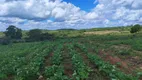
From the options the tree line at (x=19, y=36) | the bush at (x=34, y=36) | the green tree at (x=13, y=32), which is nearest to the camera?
the tree line at (x=19, y=36)

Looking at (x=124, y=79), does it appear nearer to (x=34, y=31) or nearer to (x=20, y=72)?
(x=20, y=72)

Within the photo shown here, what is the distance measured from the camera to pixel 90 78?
1398cm

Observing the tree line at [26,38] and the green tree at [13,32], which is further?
the green tree at [13,32]

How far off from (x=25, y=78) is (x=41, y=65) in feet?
17.7

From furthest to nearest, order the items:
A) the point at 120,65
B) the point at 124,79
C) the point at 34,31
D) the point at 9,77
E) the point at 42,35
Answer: the point at 34,31, the point at 42,35, the point at 120,65, the point at 9,77, the point at 124,79

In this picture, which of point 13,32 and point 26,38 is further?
point 13,32

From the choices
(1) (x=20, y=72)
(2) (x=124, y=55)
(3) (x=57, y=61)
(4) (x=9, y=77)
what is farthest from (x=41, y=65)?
(2) (x=124, y=55)

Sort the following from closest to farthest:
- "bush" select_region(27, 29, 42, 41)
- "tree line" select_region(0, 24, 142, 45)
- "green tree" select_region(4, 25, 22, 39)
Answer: "tree line" select_region(0, 24, 142, 45) < "bush" select_region(27, 29, 42, 41) < "green tree" select_region(4, 25, 22, 39)

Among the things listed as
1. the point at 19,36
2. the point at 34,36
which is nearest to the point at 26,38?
the point at 34,36

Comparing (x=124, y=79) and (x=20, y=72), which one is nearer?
(x=124, y=79)

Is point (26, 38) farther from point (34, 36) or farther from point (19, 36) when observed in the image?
point (19, 36)

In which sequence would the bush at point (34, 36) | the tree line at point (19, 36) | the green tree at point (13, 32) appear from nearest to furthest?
the tree line at point (19, 36), the bush at point (34, 36), the green tree at point (13, 32)

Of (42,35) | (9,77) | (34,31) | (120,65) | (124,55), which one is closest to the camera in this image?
(9,77)

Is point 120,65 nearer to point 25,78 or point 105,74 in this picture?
point 105,74
